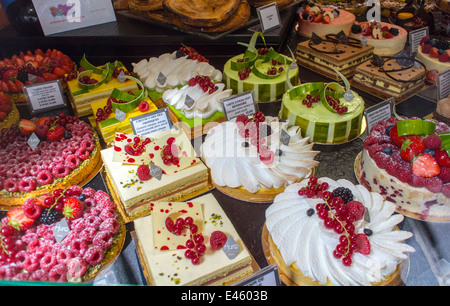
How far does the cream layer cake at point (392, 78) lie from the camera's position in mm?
4125

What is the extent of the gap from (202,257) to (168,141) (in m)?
1.17

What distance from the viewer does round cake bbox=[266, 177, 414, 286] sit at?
218 cm

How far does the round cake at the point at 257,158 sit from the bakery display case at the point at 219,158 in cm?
1

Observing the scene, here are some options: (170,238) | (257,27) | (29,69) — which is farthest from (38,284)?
(257,27)

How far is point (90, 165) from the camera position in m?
3.24

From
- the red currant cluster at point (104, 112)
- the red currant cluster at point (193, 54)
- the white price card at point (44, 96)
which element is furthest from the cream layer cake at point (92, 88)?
the red currant cluster at point (193, 54)

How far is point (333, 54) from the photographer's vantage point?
15.3 ft

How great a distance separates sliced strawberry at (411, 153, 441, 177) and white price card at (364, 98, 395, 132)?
797 millimetres

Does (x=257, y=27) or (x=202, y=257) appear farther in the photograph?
(x=257, y=27)

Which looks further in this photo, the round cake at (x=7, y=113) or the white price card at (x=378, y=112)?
the round cake at (x=7, y=113)

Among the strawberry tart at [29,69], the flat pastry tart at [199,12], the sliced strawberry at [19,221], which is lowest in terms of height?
the sliced strawberry at [19,221]

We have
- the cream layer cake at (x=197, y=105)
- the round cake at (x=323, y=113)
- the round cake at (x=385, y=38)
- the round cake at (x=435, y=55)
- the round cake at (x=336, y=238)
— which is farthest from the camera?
the round cake at (x=385, y=38)

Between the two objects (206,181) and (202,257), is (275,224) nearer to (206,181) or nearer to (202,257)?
(202,257)

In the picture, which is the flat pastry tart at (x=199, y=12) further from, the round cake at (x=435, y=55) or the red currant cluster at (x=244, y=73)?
the round cake at (x=435, y=55)
